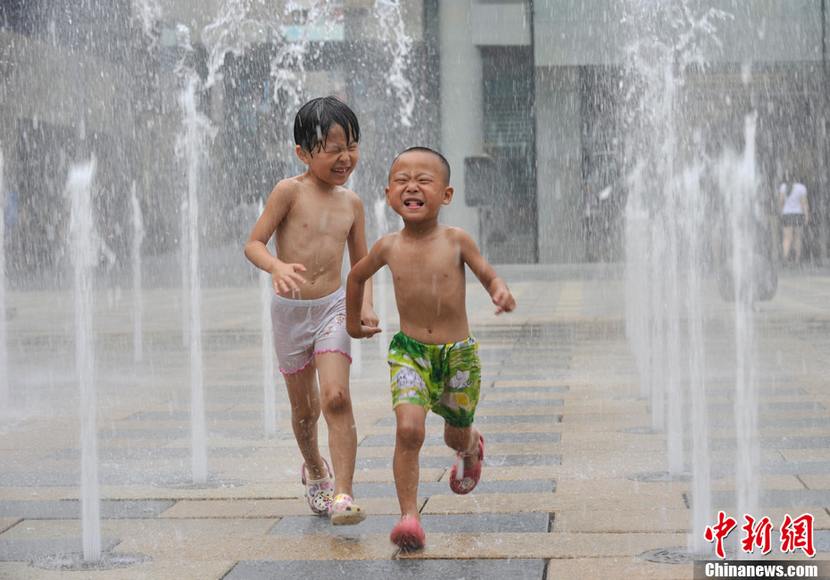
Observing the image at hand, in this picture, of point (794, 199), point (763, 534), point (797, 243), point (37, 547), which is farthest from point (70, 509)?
point (797, 243)

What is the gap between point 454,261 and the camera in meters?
4.52

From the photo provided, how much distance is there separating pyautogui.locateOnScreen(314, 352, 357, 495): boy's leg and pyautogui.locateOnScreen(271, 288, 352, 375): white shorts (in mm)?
114

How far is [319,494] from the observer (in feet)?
16.3

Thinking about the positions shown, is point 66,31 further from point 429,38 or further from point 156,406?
point 156,406

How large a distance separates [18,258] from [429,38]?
9.86 meters

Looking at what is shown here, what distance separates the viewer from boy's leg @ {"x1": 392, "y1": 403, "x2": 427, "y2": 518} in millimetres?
4398

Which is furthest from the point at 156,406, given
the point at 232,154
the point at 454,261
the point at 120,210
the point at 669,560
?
the point at 120,210

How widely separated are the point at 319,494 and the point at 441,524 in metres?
0.50

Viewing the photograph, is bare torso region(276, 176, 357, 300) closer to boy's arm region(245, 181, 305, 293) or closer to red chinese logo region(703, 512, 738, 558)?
boy's arm region(245, 181, 305, 293)

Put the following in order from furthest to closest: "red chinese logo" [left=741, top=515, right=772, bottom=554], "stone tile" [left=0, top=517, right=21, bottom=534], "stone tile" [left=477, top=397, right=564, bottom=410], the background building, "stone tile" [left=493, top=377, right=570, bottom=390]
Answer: the background building → "stone tile" [left=493, top=377, right=570, bottom=390] → "stone tile" [left=477, top=397, right=564, bottom=410] → "stone tile" [left=0, top=517, right=21, bottom=534] → "red chinese logo" [left=741, top=515, right=772, bottom=554]

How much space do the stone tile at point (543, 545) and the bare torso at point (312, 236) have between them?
38.6 inches

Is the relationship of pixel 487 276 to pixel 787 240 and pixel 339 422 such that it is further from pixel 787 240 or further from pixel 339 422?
pixel 787 240

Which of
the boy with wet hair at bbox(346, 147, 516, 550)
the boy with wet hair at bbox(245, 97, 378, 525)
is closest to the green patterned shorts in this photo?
the boy with wet hair at bbox(346, 147, 516, 550)

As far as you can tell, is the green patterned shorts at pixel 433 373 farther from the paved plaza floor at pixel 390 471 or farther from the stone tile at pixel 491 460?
the stone tile at pixel 491 460
